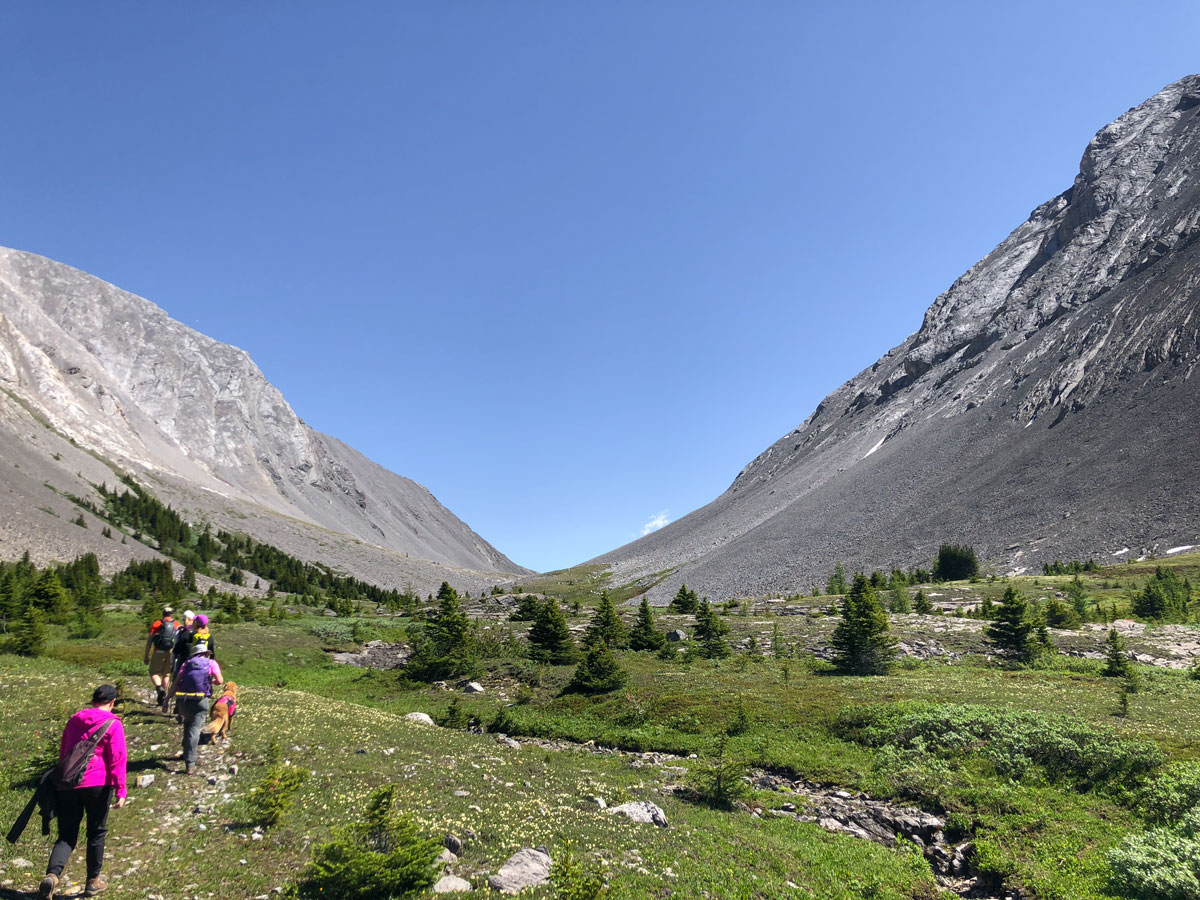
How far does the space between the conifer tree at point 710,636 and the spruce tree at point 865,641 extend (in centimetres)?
821

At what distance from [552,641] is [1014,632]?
29092 mm

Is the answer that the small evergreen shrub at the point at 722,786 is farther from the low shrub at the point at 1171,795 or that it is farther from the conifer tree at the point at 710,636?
the conifer tree at the point at 710,636

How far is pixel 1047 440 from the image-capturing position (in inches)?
4363

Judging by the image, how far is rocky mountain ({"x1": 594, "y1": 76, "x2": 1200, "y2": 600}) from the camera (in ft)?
285

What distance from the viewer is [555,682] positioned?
35469 mm

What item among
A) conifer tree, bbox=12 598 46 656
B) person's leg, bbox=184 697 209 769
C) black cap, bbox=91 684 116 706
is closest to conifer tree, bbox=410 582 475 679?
conifer tree, bbox=12 598 46 656

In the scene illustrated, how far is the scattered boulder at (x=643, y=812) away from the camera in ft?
49.0

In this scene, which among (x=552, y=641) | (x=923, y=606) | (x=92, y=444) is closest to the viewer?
(x=552, y=641)

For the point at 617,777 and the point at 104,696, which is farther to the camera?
the point at 617,777

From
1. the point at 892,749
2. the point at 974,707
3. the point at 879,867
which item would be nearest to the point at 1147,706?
the point at 974,707

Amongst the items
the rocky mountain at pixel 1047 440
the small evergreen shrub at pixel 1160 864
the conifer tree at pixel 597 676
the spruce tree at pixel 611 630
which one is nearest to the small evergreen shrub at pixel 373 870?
the small evergreen shrub at pixel 1160 864

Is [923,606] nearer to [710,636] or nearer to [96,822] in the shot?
[710,636]

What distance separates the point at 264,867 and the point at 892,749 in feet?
66.0

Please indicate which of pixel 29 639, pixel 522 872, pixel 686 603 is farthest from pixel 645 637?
pixel 522 872
